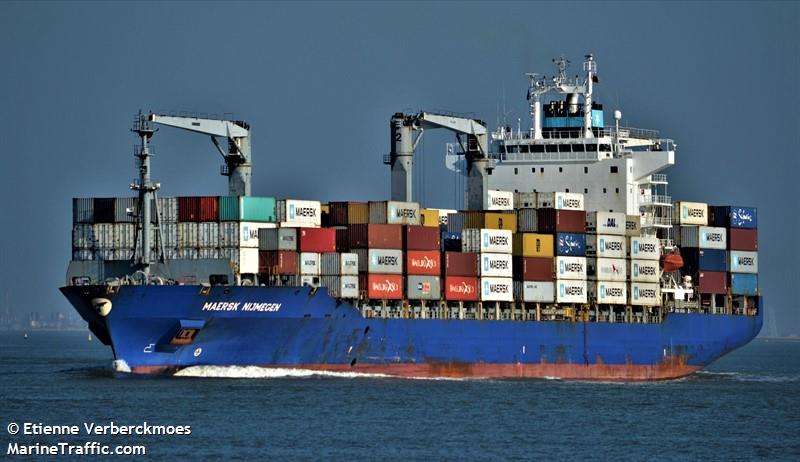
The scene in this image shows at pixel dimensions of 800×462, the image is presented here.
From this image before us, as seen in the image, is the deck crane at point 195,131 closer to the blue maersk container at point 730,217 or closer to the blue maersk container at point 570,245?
the blue maersk container at point 570,245

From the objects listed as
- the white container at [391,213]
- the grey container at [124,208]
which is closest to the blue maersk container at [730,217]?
the white container at [391,213]

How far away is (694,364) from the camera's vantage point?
74938mm

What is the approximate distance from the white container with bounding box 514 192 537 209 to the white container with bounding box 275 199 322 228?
12.3m

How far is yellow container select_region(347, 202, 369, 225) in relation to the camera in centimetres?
6109

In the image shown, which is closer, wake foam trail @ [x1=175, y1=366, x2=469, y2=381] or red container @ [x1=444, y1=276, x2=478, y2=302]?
wake foam trail @ [x1=175, y1=366, x2=469, y2=381]

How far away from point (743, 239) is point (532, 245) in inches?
586

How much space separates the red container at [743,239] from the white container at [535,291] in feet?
41.1

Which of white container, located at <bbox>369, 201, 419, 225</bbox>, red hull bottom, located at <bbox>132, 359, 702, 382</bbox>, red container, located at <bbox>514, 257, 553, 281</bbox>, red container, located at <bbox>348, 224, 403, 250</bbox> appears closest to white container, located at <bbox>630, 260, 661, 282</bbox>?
red hull bottom, located at <bbox>132, 359, 702, 382</bbox>

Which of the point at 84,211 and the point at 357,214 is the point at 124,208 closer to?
the point at 84,211

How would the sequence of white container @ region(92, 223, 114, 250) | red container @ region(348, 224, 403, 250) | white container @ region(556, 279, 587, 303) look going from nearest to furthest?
white container @ region(92, 223, 114, 250) → red container @ region(348, 224, 403, 250) → white container @ region(556, 279, 587, 303)

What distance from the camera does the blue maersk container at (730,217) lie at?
75125 mm

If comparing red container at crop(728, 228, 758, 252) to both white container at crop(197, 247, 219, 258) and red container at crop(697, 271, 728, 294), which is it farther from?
white container at crop(197, 247, 219, 258)

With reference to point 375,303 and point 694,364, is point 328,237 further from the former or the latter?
point 694,364

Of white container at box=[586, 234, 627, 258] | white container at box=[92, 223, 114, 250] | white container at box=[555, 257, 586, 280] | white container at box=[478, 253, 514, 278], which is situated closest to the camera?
white container at box=[92, 223, 114, 250]
